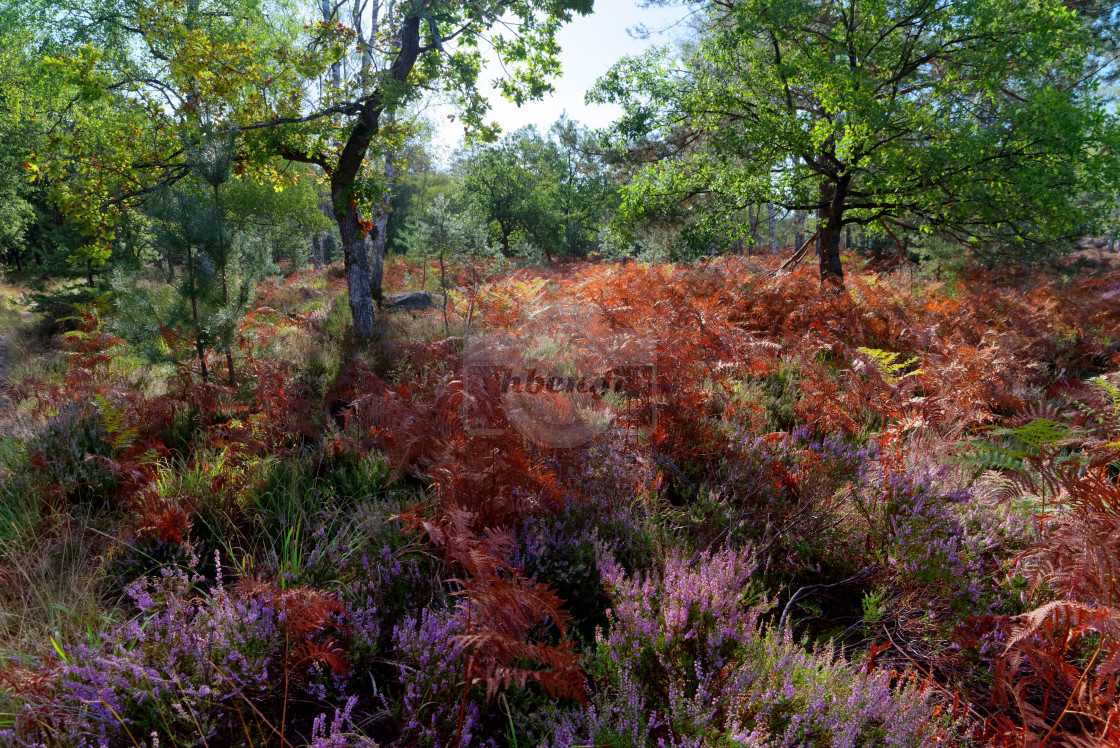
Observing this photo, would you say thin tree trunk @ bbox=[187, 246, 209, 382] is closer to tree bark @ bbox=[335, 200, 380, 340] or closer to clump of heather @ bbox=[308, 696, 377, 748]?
tree bark @ bbox=[335, 200, 380, 340]

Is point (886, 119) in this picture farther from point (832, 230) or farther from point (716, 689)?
point (716, 689)

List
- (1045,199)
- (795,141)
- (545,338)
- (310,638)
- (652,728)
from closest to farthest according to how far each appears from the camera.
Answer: (652,728) < (310,638) < (1045,199) < (545,338) < (795,141)

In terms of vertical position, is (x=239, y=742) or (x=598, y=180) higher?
(x=598, y=180)

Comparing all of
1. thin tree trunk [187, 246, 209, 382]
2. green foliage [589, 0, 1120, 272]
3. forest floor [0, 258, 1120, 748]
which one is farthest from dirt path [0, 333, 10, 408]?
green foliage [589, 0, 1120, 272]

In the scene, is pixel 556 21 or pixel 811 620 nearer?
pixel 811 620

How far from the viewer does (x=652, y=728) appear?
1702 mm

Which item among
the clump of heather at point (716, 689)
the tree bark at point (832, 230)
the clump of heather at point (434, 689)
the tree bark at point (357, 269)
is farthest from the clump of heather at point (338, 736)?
the tree bark at point (832, 230)

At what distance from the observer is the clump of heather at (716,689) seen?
5.25ft

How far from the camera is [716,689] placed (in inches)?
70.3

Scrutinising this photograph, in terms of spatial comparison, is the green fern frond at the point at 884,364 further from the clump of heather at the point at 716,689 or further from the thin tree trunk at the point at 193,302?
the thin tree trunk at the point at 193,302

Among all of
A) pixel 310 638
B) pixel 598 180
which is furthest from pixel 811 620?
pixel 598 180

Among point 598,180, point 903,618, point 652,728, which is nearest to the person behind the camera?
point 652,728

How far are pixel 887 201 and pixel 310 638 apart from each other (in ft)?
32.6

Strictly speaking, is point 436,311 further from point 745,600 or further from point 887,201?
point 745,600
